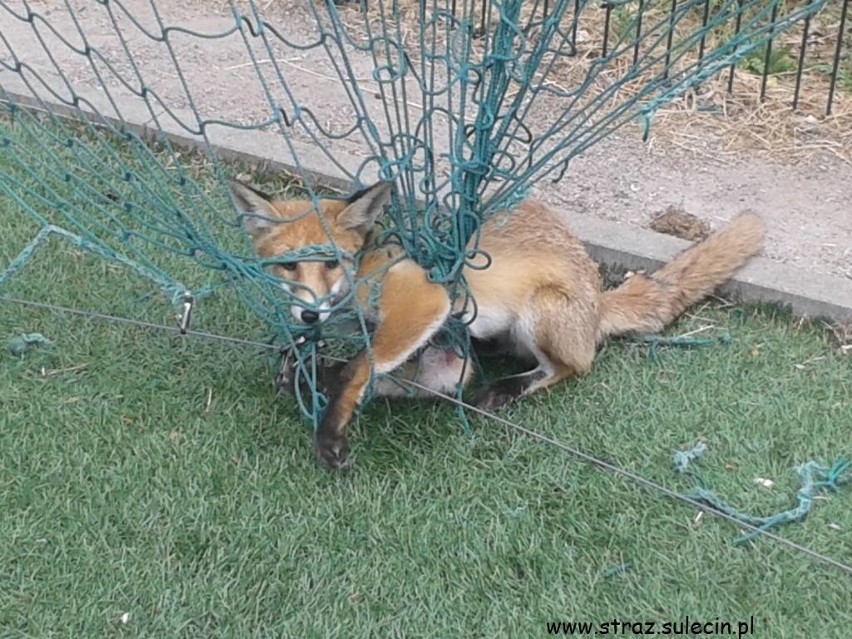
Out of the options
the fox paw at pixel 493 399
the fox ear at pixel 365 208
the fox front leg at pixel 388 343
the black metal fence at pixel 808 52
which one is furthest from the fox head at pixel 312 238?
the black metal fence at pixel 808 52

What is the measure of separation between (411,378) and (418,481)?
1.48 ft

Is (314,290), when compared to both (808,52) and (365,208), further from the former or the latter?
(808,52)

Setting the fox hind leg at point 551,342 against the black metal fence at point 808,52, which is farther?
the black metal fence at point 808,52

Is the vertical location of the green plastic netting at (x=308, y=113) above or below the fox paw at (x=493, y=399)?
above

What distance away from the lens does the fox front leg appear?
3.36 meters

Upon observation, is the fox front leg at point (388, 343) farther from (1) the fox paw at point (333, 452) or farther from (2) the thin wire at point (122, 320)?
(2) the thin wire at point (122, 320)

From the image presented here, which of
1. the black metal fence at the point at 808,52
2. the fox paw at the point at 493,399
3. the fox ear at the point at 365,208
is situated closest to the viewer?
the fox ear at the point at 365,208

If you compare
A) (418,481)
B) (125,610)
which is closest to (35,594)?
(125,610)

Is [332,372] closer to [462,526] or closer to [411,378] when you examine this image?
[411,378]

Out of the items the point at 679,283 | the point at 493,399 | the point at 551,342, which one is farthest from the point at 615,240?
the point at 493,399

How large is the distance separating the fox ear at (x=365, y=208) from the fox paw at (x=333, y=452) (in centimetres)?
70

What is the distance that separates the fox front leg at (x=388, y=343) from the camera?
336 cm

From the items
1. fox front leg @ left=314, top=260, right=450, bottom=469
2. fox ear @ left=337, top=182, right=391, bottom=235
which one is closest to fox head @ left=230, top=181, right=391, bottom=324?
fox ear @ left=337, top=182, right=391, bottom=235

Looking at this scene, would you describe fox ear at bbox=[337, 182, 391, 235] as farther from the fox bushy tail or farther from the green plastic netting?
the fox bushy tail
